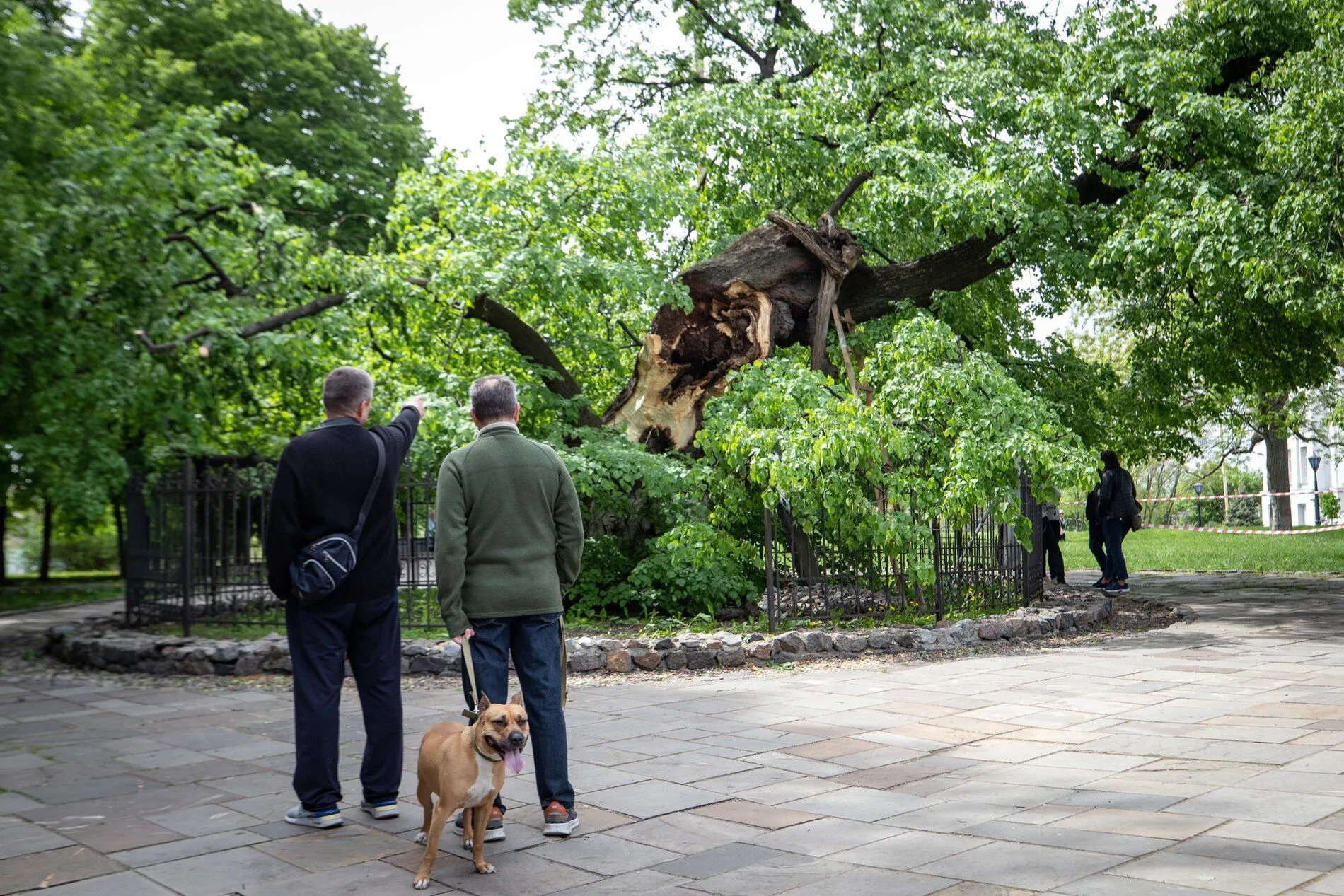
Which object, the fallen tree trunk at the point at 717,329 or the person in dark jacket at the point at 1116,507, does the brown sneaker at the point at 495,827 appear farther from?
the person in dark jacket at the point at 1116,507

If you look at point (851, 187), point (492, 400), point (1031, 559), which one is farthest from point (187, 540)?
point (851, 187)

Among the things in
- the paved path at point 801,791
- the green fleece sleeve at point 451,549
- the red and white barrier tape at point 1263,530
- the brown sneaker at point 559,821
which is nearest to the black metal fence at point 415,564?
the paved path at point 801,791

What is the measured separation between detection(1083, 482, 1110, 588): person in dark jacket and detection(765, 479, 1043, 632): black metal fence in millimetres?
3769

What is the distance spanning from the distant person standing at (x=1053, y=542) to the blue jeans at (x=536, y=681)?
12.6 metres

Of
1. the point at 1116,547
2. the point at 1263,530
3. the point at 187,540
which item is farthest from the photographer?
the point at 1263,530

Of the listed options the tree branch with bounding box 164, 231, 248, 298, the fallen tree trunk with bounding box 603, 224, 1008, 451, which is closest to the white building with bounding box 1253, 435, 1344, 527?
the fallen tree trunk with bounding box 603, 224, 1008, 451

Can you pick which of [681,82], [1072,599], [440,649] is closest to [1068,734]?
[440,649]

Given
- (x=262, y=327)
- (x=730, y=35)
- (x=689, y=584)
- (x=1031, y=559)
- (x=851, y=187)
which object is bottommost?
(x=689, y=584)

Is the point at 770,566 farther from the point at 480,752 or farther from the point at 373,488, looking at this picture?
the point at 480,752

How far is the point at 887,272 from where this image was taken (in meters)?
15.0

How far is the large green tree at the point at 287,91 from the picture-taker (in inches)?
900

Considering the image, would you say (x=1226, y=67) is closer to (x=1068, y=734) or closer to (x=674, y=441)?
(x=674, y=441)

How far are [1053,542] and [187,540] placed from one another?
11428 millimetres

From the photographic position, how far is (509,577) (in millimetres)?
4859
